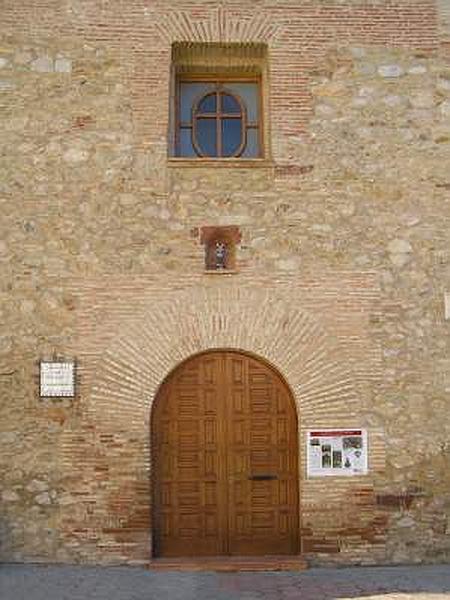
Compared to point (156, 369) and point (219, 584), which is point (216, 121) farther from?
point (219, 584)

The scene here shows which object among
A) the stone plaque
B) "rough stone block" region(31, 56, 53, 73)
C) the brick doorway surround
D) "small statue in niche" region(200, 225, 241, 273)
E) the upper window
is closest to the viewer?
the brick doorway surround

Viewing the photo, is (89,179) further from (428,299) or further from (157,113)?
(428,299)

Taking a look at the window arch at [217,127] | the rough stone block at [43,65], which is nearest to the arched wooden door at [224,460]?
the window arch at [217,127]

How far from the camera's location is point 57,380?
307 inches

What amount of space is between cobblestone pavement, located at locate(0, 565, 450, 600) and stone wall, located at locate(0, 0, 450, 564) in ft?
0.93

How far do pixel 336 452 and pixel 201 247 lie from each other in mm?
2408

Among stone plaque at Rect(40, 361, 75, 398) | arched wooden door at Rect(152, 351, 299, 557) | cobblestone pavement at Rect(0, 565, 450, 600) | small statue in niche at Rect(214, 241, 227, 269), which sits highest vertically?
small statue in niche at Rect(214, 241, 227, 269)

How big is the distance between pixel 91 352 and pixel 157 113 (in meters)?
2.50

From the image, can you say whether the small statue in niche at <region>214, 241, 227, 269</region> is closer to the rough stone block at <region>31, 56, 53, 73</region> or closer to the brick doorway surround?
the brick doorway surround

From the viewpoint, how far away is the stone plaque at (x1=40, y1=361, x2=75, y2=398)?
780 cm

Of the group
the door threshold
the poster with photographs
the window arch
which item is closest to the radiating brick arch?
the poster with photographs

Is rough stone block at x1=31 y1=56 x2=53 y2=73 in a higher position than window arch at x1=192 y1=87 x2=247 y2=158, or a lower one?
higher

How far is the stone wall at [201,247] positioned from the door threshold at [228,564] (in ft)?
0.81

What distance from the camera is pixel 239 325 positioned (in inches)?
313
